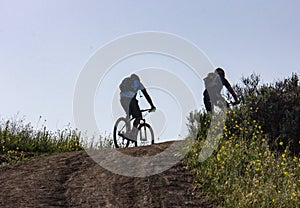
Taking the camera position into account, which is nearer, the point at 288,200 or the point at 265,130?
the point at 288,200

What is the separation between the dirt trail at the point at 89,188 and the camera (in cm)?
850

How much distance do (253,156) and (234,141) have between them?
89cm

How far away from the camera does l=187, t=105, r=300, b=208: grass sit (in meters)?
8.55

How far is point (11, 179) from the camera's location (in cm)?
994

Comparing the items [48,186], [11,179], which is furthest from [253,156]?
[11,179]

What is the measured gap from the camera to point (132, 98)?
1321 centimetres

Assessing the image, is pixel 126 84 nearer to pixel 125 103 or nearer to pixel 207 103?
pixel 125 103

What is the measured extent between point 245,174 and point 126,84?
14.4ft

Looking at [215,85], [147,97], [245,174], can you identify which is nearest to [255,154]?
[245,174]

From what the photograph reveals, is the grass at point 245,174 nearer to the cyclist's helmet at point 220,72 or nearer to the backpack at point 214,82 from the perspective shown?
the backpack at point 214,82

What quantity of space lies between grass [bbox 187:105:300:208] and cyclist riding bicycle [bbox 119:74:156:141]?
74.7 inches

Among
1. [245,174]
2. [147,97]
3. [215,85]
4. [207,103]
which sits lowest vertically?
[245,174]

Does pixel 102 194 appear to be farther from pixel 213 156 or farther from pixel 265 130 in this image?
pixel 265 130

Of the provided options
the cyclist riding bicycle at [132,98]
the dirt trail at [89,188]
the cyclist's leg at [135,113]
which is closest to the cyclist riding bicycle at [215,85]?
the cyclist riding bicycle at [132,98]
